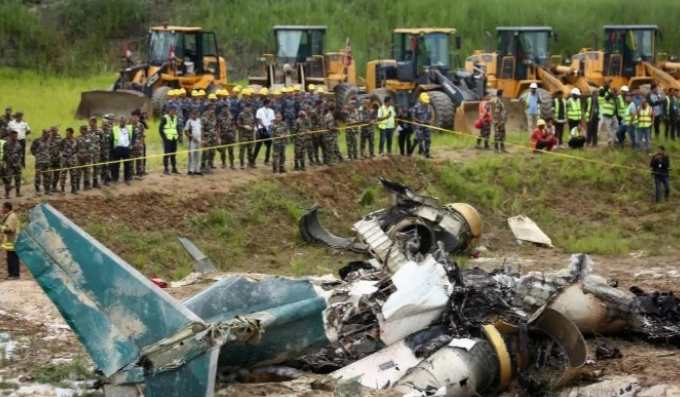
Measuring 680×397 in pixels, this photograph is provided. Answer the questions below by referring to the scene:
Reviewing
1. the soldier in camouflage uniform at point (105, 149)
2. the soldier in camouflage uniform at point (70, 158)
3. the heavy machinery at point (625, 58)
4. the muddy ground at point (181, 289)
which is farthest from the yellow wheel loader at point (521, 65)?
the soldier in camouflage uniform at point (70, 158)

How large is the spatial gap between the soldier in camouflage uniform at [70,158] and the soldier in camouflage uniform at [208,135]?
132 inches

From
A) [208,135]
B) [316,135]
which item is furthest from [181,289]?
[316,135]

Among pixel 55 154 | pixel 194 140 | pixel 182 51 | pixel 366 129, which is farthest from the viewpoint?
pixel 182 51

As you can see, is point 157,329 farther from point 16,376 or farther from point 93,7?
point 93,7

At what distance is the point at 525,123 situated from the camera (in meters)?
34.2

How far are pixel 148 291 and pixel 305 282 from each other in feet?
7.81

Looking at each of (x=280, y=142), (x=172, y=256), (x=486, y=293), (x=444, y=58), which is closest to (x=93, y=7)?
(x=444, y=58)

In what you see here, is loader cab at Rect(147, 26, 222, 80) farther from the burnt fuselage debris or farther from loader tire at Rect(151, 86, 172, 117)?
the burnt fuselage debris

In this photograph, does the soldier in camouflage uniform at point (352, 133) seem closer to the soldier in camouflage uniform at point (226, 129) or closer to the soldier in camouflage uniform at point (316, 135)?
the soldier in camouflage uniform at point (316, 135)

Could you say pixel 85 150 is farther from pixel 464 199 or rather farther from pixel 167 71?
pixel 167 71

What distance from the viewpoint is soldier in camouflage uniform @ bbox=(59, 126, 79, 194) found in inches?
912

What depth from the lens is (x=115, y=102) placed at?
34.9 meters

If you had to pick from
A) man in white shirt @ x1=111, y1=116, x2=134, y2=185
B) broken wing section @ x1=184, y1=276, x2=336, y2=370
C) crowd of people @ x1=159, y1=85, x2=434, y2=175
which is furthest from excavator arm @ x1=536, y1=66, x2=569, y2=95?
broken wing section @ x1=184, y1=276, x2=336, y2=370

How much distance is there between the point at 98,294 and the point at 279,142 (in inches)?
519
